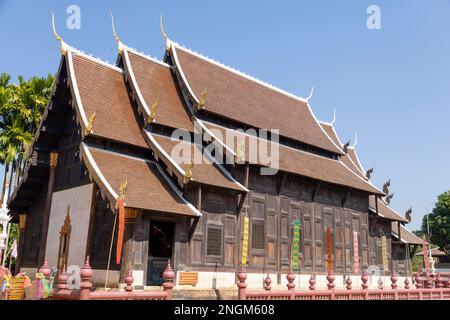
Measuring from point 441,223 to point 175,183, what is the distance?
1915 inches

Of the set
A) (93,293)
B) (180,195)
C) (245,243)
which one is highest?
(180,195)

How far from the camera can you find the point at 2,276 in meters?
11.2

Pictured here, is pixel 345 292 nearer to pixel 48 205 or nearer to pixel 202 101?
pixel 202 101

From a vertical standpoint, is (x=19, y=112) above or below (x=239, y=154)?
above

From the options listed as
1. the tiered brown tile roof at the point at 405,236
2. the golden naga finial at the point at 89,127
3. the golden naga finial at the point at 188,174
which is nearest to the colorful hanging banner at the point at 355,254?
the tiered brown tile roof at the point at 405,236

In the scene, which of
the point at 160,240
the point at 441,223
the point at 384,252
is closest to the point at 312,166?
the point at 384,252

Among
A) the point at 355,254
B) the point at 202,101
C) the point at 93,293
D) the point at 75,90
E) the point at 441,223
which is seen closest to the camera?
the point at 93,293

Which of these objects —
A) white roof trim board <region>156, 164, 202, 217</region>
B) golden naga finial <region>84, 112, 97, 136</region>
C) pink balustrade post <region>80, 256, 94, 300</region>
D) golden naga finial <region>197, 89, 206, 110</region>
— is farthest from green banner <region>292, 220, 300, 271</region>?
pink balustrade post <region>80, 256, 94, 300</region>

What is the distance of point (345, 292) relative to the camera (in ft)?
45.6

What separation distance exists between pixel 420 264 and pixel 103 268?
135 ft

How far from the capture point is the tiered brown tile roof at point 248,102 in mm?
20234

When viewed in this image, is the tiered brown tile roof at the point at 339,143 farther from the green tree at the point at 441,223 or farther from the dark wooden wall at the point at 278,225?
the green tree at the point at 441,223
